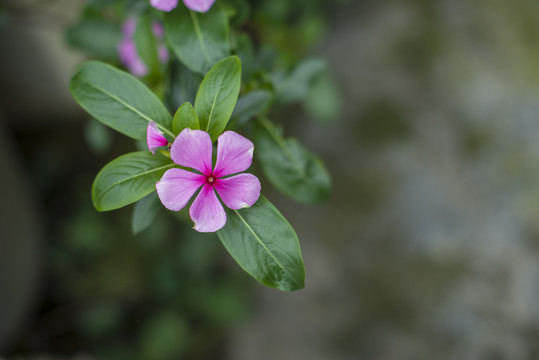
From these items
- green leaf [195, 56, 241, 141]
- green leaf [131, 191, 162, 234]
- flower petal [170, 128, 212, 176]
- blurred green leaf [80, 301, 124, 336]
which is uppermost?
green leaf [195, 56, 241, 141]

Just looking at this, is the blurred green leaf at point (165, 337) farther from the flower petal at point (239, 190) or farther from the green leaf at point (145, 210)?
the flower petal at point (239, 190)

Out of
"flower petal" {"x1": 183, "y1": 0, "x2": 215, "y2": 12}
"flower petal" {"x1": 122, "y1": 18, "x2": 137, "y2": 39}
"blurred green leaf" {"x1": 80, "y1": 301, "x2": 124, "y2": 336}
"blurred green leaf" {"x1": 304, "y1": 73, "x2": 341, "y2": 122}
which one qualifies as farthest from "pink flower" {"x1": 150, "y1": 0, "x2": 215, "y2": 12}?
"blurred green leaf" {"x1": 80, "y1": 301, "x2": 124, "y2": 336}

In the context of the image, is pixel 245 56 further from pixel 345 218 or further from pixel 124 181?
pixel 345 218

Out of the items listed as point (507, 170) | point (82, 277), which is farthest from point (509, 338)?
point (82, 277)

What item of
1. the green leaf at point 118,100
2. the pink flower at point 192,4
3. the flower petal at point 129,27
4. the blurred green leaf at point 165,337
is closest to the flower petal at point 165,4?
the pink flower at point 192,4

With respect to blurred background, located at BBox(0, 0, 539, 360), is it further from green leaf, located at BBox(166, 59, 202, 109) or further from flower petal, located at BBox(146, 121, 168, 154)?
flower petal, located at BBox(146, 121, 168, 154)

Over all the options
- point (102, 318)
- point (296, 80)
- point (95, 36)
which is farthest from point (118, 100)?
point (102, 318)
